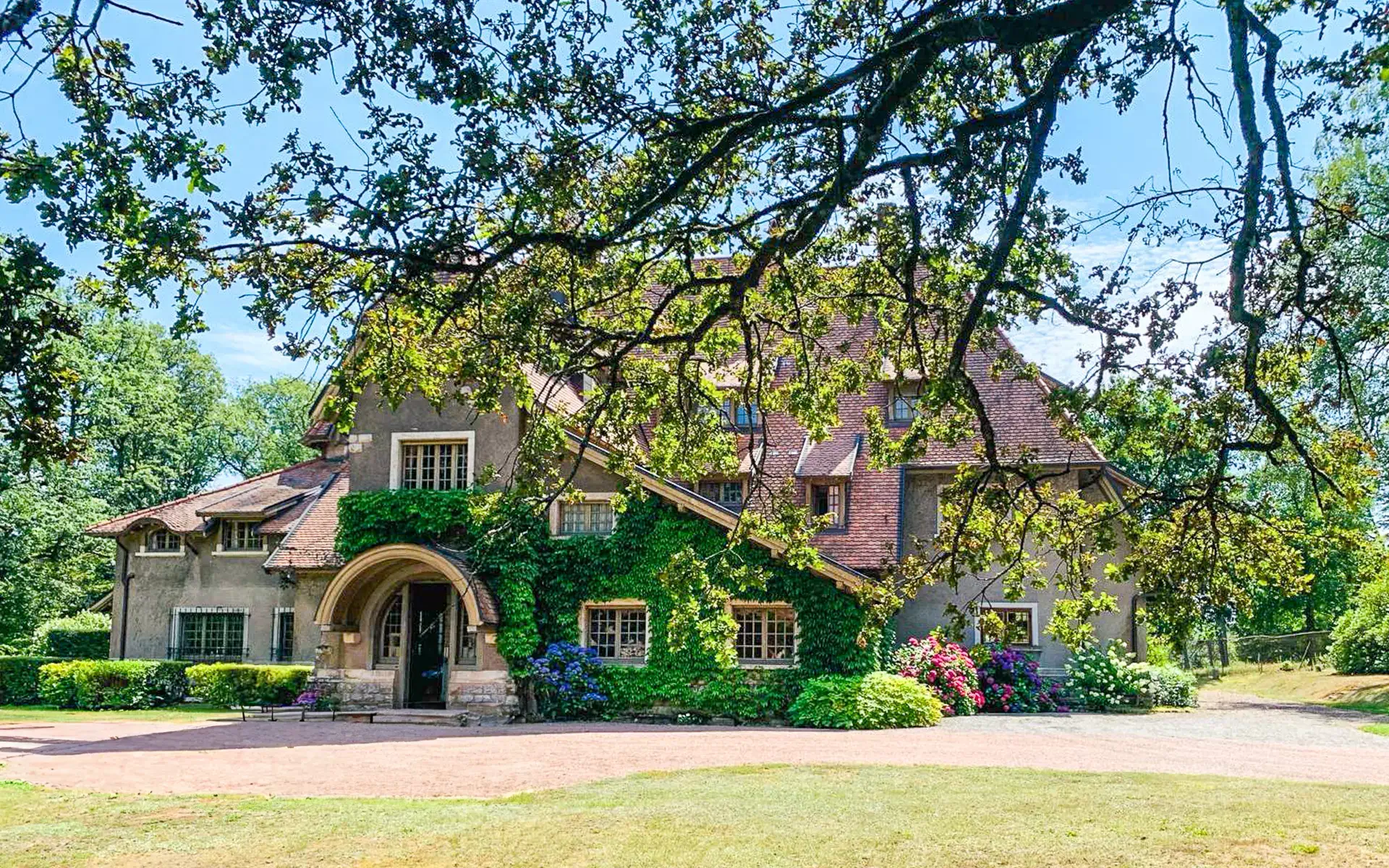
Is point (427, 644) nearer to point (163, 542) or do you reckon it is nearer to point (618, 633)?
point (618, 633)

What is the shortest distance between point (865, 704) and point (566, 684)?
20.5ft

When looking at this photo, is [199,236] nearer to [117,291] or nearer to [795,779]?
[117,291]

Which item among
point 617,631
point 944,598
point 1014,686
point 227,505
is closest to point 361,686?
point 617,631

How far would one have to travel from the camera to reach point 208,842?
32.9 ft

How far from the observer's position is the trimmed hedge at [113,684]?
93.9ft

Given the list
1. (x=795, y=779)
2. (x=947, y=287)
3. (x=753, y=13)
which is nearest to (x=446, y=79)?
(x=753, y=13)

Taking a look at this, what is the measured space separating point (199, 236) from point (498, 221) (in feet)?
7.67

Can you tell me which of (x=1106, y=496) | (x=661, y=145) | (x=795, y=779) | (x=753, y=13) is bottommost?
(x=795, y=779)

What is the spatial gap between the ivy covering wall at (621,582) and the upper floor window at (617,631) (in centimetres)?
33

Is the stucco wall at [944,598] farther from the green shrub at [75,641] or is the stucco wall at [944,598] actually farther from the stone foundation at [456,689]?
the green shrub at [75,641]

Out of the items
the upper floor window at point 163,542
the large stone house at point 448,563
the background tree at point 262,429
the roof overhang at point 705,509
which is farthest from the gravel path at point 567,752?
the background tree at point 262,429

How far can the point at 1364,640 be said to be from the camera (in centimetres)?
3884

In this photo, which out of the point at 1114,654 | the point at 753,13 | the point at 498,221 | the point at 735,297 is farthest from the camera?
the point at 1114,654

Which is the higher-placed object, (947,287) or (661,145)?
(661,145)
